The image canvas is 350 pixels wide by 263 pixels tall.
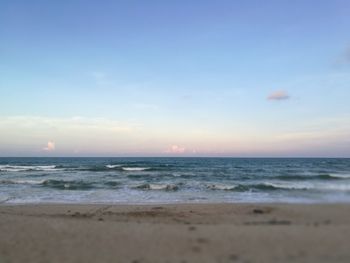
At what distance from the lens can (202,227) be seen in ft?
27.3

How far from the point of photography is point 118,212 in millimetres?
12281

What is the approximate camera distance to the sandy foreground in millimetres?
5949

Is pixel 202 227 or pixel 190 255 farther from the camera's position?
pixel 202 227

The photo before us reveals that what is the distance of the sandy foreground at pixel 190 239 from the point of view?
595 centimetres

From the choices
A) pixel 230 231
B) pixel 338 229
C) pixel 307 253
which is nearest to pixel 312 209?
pixel 338 229

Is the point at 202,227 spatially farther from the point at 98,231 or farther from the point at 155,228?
the point at 98,231

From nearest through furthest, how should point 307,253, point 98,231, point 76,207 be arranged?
point 307,253 < point 98,231 < point 76,207

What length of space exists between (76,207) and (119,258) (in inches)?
328

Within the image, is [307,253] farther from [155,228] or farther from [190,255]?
[155,228]

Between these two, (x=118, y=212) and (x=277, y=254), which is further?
(x=118, y=212)

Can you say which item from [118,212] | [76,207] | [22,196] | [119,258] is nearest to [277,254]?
[119,258]

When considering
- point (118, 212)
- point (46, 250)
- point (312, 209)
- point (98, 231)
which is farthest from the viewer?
point (118, 212)

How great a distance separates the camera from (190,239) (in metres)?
7.09

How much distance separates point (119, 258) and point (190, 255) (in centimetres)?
129
